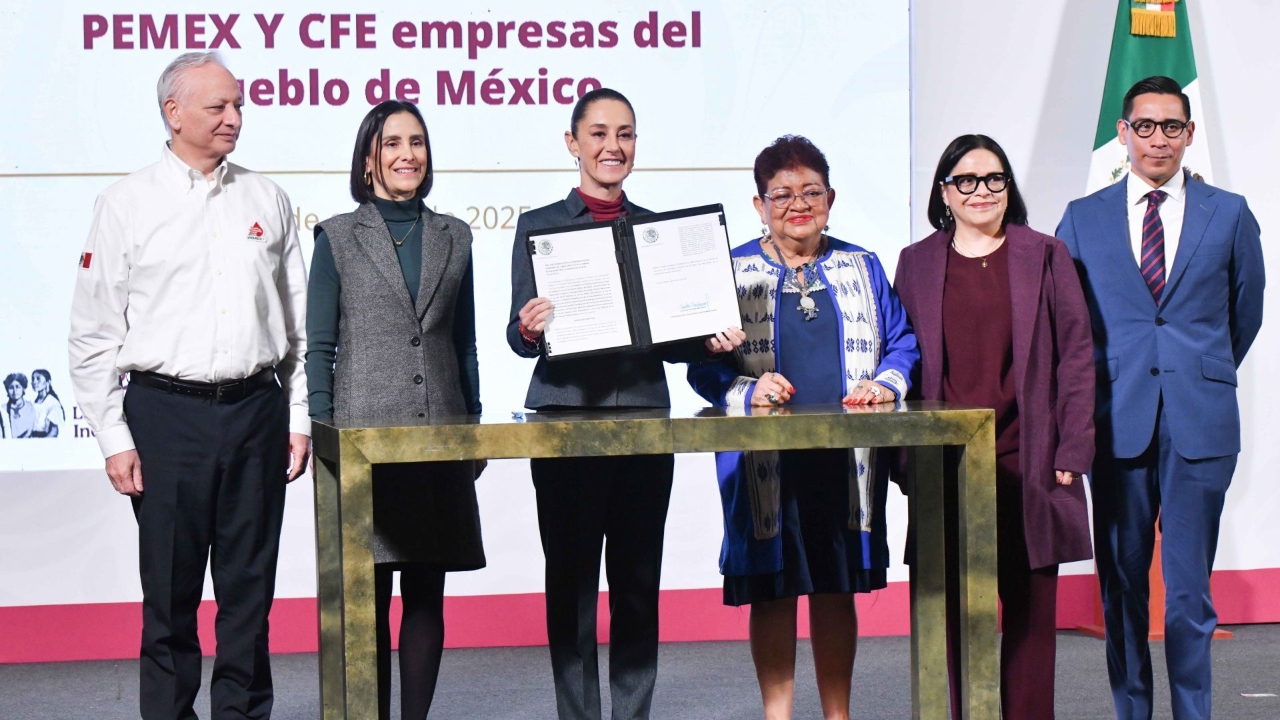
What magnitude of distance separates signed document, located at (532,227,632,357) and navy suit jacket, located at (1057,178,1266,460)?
1.15m

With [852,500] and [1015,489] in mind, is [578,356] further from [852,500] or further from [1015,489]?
[1015,489]

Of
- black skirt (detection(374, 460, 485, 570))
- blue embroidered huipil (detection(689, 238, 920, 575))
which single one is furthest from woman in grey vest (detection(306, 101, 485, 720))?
blue embroidered huipil (detection(689, 238, 920, 575))

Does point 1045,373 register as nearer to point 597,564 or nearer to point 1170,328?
point 1170,328

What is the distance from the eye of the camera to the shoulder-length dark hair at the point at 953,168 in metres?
2.81

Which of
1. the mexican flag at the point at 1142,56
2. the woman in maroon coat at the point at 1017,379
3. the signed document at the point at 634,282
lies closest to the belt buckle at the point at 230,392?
the signed document at the point at 634,282

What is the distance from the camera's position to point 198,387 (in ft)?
9.11

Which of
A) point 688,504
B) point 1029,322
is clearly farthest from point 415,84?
point 1029,322

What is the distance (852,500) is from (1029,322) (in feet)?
1.70

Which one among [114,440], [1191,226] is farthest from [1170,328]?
[114,440]

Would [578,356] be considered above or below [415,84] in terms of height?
below

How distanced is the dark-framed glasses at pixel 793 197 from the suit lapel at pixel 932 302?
25 cm

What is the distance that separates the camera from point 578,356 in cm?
262

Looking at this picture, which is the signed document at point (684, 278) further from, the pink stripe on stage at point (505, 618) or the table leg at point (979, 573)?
the pink stripe on stage at point (505, 618)

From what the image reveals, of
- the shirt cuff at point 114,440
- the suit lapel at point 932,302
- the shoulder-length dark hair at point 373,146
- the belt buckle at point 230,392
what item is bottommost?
the shirt cuff at point 114,440
